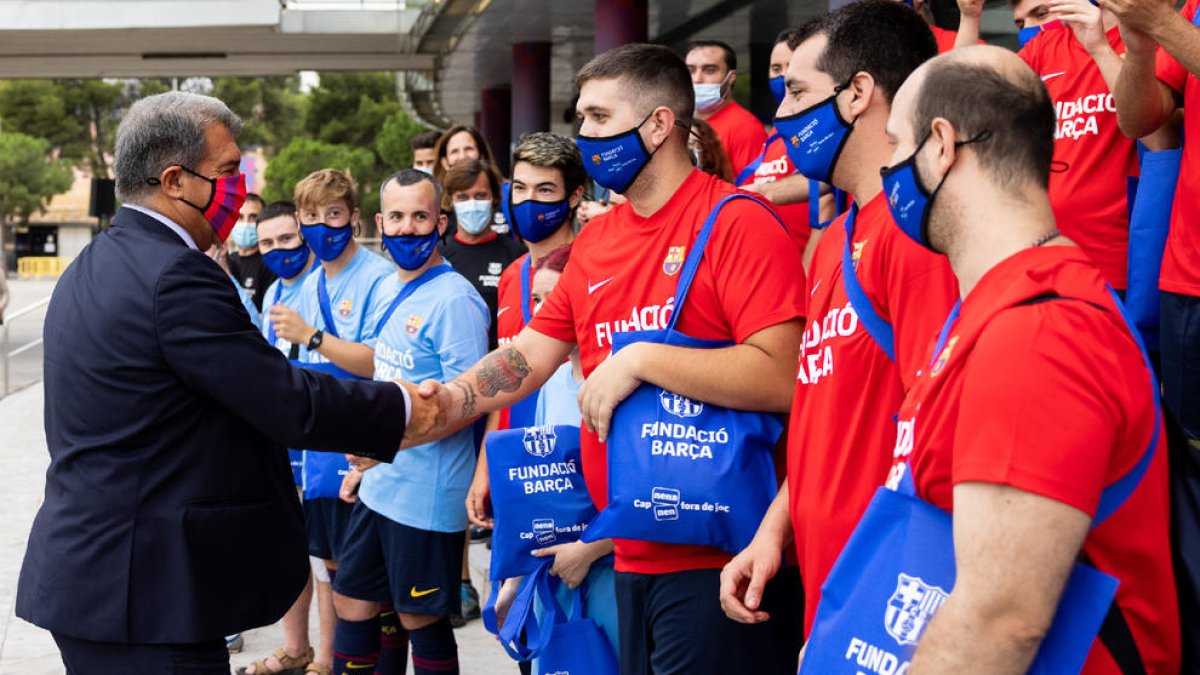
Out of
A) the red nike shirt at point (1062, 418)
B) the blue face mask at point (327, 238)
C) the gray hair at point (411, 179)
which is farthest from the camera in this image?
the blue face mask at point (327, 238)

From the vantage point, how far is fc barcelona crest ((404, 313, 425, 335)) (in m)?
5.11

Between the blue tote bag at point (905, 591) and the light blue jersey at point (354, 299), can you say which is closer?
the blue tote bag at point (905, 591)

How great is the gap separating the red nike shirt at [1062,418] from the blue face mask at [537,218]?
306 cm

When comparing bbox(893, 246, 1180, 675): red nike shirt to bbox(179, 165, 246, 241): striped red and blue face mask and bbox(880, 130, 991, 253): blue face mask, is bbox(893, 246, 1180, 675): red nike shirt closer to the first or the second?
bbox(880, 130, 991, 253): blue face mask

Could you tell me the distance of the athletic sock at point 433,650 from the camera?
16.7ft

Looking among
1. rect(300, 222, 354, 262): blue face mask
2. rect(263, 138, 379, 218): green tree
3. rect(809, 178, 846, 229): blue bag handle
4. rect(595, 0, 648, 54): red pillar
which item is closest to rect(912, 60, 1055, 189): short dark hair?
rect(809, 178, 846, 229): blue bag handle

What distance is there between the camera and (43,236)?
2386 inches

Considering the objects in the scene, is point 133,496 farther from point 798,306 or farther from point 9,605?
point 9,605

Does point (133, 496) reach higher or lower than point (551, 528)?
higher

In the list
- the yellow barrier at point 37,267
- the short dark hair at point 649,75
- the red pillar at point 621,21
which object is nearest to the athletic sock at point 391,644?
the short dark hair at point 649,75

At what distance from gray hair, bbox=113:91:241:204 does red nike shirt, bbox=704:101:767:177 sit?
3220 mm

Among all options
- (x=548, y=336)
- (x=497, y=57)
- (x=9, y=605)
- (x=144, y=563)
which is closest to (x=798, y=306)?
(x=548, y=336)

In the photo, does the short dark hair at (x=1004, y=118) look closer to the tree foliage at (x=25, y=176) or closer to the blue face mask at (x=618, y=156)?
the blue face mask at (x=618, y=156)

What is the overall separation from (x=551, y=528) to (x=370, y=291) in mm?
2279
